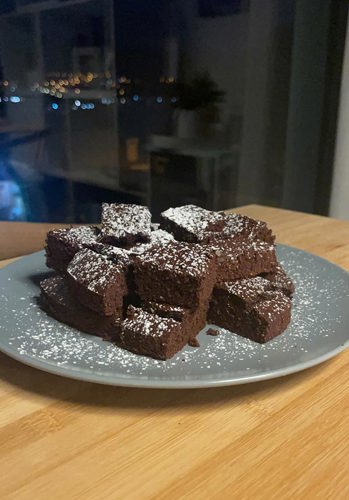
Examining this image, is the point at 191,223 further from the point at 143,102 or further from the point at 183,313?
the point at 143,102

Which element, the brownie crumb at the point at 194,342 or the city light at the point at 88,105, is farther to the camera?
the city light at the point at 88,105

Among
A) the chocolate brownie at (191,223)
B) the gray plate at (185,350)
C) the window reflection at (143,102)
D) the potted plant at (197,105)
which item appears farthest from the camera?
the potted plant at (197,105)

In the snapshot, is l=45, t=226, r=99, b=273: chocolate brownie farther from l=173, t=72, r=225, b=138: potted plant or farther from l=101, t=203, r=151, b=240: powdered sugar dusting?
l=173, t=72, r=225, b=138: potted plant

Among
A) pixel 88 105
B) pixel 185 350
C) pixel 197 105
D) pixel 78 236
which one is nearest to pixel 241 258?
pixel 185 350

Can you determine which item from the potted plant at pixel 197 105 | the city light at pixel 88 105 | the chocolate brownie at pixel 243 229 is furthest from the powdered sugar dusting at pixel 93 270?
the potted plant at pixel 197 105

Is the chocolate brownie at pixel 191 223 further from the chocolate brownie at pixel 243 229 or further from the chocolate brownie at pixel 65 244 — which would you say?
the chocolate brownie at pixel 65 244

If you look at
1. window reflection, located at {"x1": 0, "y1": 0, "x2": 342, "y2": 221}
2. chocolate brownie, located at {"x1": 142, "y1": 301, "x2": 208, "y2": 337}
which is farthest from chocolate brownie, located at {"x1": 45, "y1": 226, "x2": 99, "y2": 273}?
window reflection, located at {"x1": 0, "y1": 0, "x2": 342, "y2": 221}
